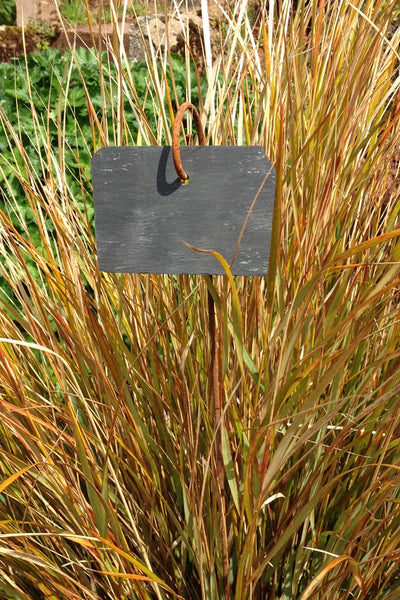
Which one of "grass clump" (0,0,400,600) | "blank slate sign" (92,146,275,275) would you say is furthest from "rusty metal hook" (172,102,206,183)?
"grass clump" (0,0,400,600)

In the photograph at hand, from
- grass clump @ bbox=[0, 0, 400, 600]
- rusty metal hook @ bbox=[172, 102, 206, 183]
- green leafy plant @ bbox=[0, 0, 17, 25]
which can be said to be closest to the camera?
rusty metal hook @ bbox=[172, 102, 206, 183]

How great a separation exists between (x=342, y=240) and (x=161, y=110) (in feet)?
1.39

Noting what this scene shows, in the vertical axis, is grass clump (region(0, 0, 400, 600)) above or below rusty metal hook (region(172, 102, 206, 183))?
below

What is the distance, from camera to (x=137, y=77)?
2391 mm

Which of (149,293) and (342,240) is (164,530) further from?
(342,240)

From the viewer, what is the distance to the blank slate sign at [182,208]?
0.78 meters

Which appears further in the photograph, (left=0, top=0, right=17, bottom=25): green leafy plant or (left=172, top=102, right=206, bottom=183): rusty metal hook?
(left=0, top=0, right=17, bottom=25): green leafy plant

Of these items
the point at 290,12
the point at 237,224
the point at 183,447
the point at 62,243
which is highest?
the point at 290,12

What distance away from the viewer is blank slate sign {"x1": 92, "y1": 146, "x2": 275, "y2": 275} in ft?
2.55

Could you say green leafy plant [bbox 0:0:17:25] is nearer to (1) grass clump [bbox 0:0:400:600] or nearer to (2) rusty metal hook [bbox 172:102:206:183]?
(1) grass clump [bbox 0:0:400:600]

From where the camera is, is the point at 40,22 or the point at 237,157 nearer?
the point at 237,157

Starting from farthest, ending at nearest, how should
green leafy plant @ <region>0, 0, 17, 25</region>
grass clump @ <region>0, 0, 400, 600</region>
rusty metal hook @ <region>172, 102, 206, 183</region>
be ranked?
green leafy plant @ <region>0, 0, 17, 25</region> → grass clump @ <region>0, 0, 400, 600</region> → rusty metal hook @ <region>172, 102, 206, 183</region>

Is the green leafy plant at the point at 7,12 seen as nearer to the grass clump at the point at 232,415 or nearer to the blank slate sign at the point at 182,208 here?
the grass clump at the point at 232,415

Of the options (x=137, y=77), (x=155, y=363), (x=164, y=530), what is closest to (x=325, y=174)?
(x=155, y=363)
